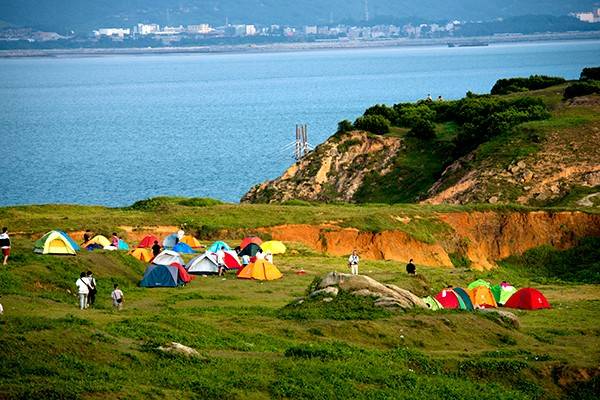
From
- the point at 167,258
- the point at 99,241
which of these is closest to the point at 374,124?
the point at 99,241

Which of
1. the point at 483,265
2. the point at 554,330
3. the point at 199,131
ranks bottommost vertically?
the point at 199,131

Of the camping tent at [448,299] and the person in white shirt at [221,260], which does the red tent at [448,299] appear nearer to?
the camping tent at [448,299]

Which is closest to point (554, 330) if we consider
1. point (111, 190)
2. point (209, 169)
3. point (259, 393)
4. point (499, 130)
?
point (259, 393)

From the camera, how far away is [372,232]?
55031 millimetres

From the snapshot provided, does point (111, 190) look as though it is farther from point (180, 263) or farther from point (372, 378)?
point (372, 378)

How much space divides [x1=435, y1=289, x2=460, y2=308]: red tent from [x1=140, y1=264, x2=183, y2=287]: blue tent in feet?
27.9

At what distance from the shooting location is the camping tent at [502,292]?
1695 inches

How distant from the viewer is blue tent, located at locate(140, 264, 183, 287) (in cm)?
4116

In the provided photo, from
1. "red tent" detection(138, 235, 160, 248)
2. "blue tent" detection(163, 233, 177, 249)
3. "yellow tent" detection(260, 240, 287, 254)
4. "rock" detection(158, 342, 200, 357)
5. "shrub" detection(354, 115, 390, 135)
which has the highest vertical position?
"rock" detection(158, 342, 200, 357)

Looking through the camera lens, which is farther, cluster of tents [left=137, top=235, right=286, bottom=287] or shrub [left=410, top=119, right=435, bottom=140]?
shrub [left=410, top=119, right=435, bottom=140]

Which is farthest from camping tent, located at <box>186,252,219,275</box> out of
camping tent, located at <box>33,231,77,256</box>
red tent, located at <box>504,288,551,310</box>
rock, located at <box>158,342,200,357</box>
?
rock, located at <box>158,342,200,357</box>

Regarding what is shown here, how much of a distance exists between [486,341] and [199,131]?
132402 mm

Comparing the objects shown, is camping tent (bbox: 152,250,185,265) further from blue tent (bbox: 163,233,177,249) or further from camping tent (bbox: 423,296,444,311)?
camping tent (bbox: 423,296,444,311)

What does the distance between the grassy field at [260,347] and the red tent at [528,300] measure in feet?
3.14
